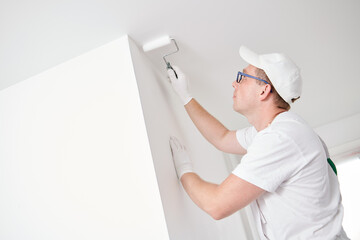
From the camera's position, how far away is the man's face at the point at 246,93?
143 cm

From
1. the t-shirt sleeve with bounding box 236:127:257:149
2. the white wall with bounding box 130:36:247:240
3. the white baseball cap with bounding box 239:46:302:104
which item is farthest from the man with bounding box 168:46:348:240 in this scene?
the t-shirt sleeve with bounding box 236:127:257:149

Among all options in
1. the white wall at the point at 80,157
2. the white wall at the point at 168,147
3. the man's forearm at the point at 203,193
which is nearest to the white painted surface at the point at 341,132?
the white wall at the point at 168,147

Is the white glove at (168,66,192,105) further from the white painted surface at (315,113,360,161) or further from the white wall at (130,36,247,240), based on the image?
the white painted surface at (315,113,360,161)

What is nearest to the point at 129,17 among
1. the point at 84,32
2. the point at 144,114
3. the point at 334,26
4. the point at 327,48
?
the point at 84,32

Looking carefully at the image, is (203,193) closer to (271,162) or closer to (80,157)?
(271,162)

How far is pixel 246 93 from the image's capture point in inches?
56.9

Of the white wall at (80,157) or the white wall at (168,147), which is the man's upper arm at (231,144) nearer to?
the white wall at (168,147)

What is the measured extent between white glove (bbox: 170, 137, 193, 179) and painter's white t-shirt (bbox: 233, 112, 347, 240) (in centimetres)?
35

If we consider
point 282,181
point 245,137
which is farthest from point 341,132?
point 282,181

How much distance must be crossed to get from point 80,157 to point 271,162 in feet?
2.89

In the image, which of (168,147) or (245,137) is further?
(245,137)

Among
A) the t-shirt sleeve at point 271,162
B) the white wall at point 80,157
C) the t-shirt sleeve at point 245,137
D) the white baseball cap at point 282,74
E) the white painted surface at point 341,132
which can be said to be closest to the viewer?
the t-shirt sleeve at point 271,162

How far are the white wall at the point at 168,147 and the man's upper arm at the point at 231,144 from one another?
9.1 inches

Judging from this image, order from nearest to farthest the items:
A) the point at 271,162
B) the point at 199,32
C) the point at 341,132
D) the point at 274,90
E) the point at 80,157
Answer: the point at 271,162
the point at 80,157
the point at 274,90
the point at 199,32
the point at 341,132
